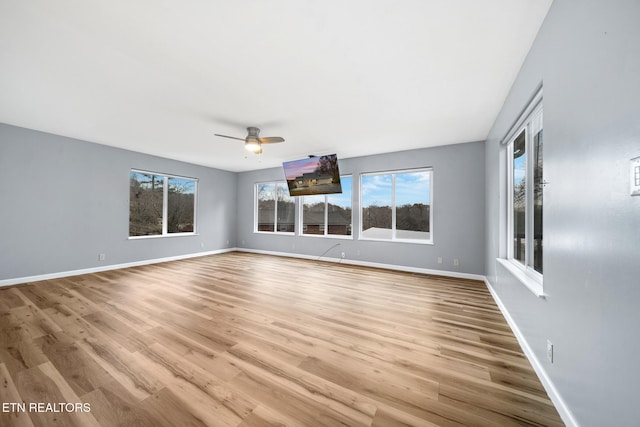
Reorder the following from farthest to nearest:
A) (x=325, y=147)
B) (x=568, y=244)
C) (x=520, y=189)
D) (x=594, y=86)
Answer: (x=325, y=147) < (x=520, y=189) < (x=568, y=244) < (x=594, y=86)

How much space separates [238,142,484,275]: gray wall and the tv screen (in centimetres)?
73

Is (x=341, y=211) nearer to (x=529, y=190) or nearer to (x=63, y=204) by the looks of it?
(x=529, y=190)

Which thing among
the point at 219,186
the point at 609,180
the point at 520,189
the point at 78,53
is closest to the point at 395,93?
the point at 520,189

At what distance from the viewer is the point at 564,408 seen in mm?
1390

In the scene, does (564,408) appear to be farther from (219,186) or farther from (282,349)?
(219,186)

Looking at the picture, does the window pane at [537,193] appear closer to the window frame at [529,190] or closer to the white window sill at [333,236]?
the window frame at [529,190]

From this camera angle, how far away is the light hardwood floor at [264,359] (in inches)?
56.5

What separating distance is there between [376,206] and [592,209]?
4576mm

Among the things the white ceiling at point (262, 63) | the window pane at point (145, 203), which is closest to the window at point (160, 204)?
the window pane at point (145, 203)

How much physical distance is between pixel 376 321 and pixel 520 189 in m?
2.27

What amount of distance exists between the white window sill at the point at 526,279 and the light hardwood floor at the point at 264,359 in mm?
629

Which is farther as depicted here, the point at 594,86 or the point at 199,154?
the point at 199,154

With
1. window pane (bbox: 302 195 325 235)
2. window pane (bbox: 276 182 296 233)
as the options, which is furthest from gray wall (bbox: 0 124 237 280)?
window pane (bbox: 302 195 325 235)

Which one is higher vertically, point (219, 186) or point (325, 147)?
point (325, 147)
